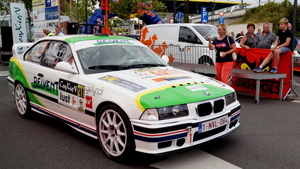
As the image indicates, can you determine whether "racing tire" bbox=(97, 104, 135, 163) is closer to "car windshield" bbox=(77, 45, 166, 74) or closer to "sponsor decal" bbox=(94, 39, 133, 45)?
"car windshield" bbox=(77, 45, 166, 74)

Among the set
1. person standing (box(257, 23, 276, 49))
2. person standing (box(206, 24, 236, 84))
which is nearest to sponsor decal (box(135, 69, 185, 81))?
person standing (box(206, 24, 236, 84))

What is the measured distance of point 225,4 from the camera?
62812 millimetres

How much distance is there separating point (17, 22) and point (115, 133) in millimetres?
14299

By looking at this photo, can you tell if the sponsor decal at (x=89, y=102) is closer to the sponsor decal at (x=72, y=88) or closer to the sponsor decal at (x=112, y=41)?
the sponsor decal at (x=72, y=88)

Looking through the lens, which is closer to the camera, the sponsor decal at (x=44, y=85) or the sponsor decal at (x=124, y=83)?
the sponsor decal at (x=124, y=83)

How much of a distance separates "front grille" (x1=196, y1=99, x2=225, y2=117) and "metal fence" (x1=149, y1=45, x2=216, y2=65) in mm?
6412

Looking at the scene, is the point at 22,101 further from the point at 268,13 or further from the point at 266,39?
A: the point at 268,13

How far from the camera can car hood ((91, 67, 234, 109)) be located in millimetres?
3424

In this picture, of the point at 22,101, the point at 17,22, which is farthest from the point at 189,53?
the point at 17,22

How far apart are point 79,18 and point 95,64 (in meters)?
23.5

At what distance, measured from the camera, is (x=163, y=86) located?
12.1ft

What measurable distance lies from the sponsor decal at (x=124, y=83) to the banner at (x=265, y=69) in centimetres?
508

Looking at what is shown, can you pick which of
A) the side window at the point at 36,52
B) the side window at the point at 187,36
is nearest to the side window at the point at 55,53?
the side window at the point at 36,52

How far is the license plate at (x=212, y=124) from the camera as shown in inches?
138
